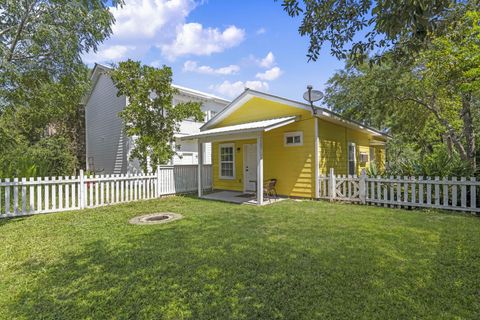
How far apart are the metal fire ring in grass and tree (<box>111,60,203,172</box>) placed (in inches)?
160

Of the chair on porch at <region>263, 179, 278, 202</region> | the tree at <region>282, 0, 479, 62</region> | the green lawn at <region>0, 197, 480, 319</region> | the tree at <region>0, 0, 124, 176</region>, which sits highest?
the tree at <region>0, 0, 124, 176</region>

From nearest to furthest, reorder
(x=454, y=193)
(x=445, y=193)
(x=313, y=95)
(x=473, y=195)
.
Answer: (x=473, y=195) < (x=454, y=193) < (x=445, y=193) < (x=313, y=95)

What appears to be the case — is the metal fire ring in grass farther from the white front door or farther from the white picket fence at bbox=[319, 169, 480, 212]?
the white picket fence at bbox=[319, 169, 480, 212]

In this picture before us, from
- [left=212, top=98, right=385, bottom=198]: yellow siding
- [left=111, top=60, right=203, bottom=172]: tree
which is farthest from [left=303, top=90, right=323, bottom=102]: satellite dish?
[left=111, top=60, right=203, bottom=172]: tree

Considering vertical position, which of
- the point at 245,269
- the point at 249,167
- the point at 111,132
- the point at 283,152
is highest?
the point at 111,132

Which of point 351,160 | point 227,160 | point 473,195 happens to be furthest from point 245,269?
point 351,160

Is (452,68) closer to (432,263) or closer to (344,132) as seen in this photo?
(344,132)

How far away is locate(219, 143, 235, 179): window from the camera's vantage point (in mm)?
12375

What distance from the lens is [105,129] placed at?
16281mm

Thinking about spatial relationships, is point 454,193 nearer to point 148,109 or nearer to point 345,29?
point 345,29

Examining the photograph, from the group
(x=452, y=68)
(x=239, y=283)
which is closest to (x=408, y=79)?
(x=452, y=68)

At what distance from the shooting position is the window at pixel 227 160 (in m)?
12.4

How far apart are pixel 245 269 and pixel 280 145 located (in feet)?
24.8

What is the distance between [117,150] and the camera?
50.4ft
